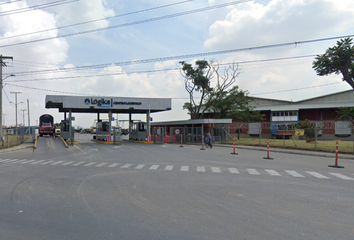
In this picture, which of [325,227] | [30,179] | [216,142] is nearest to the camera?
[325,227]

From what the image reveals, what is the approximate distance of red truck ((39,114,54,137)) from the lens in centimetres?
4559

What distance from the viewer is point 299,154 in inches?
837

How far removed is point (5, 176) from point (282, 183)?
10307mm

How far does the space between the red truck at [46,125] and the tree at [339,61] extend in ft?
128

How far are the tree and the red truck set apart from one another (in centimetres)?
3909

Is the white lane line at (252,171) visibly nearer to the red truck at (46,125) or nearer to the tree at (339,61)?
the tree at (339,61)

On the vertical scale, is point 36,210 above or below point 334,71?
below

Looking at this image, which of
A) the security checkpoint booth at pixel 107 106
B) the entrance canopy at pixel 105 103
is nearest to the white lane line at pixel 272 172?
the security checkpoint booth at pixel 107 106

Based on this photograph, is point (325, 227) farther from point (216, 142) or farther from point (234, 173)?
point (216, 142)

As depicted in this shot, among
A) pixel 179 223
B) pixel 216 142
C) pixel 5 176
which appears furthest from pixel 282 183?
pixel 216 142

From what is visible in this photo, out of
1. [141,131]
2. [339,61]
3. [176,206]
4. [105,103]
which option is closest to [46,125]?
[105,103]

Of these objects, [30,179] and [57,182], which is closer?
[57,182]

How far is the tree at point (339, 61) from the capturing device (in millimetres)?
23438

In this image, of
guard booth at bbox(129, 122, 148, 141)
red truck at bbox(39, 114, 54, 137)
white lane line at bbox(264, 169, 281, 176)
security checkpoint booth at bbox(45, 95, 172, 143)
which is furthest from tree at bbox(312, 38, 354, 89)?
red truck at bbox(39, 114, 54, 137)
